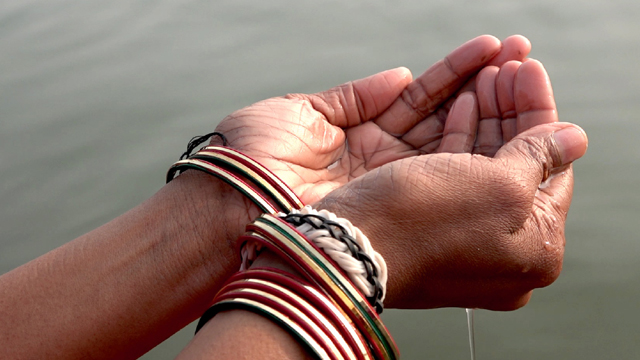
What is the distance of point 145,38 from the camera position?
3883 millimetres

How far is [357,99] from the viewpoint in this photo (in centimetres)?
252

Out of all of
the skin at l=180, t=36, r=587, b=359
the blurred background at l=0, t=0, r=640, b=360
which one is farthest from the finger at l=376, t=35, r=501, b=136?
the blurred background at l=0, t=0, r=640, b=360

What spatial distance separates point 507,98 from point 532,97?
0.12m

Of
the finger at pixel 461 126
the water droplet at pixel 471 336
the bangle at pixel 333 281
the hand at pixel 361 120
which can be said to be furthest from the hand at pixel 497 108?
the bangle at pixel 333 281

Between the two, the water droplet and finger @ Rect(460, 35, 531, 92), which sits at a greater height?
finger @ Rect(460, 35, 531, 92)

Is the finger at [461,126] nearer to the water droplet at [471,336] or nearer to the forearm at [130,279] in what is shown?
the water droplet at [471,336]

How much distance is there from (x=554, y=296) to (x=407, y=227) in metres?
1.00

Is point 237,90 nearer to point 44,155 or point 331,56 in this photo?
point 331,56

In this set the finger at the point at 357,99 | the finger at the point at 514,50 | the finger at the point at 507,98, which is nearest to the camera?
the finger at the point at 507,98

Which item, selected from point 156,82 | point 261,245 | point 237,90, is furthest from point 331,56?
point 261,245

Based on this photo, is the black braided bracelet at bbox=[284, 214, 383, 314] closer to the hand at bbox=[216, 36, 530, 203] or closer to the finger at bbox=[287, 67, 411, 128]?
the hand at bbox=[216, 36, 530, 203]

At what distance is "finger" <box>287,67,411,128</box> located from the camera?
251 centimetres

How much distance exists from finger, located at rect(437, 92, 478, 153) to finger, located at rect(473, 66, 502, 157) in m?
0.02

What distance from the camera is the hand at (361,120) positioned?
89.6 inches
